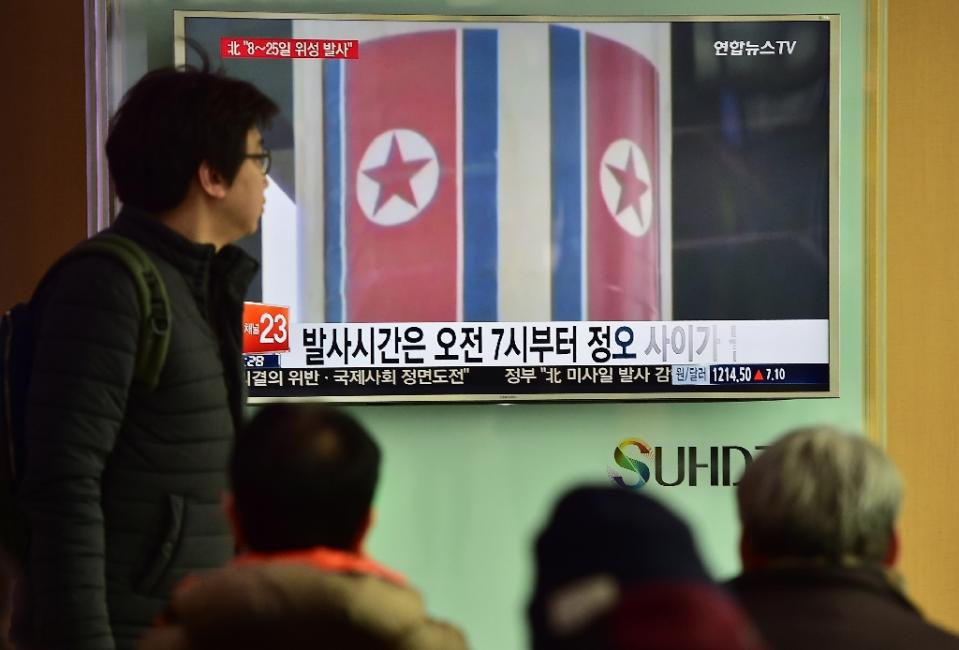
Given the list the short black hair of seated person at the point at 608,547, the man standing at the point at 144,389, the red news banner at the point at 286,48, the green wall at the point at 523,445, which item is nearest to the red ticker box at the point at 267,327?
the green wall at the point at 523,445

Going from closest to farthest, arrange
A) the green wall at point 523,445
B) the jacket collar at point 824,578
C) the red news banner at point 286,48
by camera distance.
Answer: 1. the jacket collar at point 824,578
2. the red news banner at point 286,48
3. the green wall at point 523,445

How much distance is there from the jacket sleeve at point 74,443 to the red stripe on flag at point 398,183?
1437mm

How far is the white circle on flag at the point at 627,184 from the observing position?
3.24 m

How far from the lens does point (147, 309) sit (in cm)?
182

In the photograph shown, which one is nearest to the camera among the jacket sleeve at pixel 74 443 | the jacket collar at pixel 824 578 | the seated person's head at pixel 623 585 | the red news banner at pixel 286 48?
the seated person's head at pixel 623 585

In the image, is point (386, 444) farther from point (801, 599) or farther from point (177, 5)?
point (801, 599)

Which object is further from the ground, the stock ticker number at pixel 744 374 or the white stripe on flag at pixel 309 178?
the white stripe on flag at pixel 309 178

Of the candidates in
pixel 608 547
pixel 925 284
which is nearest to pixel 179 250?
pixel 608 547

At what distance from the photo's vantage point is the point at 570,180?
10.6ft

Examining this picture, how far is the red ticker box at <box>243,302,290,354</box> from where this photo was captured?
10.5 ft

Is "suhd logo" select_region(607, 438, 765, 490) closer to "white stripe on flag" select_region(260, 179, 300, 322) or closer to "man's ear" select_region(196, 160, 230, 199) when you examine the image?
"white stripe on flag" select_region(260, 179, 300, 322)

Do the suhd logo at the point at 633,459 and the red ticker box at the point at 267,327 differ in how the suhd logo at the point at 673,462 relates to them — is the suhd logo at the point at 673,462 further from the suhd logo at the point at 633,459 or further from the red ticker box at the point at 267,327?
the red ticker box at the point at 267,327

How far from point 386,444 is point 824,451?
1.96 meters

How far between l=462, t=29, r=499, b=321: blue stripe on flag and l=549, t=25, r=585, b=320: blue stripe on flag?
141mm
